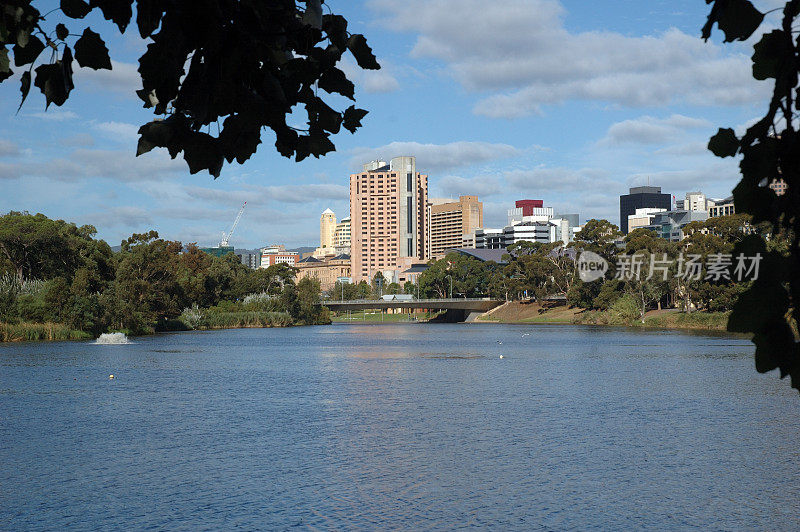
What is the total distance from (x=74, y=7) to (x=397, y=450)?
21.2 m

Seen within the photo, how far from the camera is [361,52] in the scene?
4.93 m

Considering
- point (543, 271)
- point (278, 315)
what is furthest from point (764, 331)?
point (543, 271)

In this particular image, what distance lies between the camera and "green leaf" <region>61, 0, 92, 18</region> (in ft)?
14.7

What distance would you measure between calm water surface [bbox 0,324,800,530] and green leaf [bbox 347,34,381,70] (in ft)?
44.9

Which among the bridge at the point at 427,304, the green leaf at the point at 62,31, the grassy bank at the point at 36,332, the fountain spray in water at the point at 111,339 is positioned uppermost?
the green leaf at the point at 62,31

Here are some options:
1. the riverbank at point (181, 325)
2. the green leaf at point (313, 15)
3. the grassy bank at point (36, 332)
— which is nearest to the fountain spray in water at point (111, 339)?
the grassy bank at point (36, 332)

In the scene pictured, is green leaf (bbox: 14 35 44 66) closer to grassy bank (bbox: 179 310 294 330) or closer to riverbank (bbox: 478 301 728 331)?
riverbank (bbox: 478 301 728 331)

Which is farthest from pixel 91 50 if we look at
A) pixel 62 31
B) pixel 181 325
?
pixel 181 325

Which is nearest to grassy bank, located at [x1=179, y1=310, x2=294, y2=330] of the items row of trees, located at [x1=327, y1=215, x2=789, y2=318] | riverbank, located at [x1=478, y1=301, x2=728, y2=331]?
riverbank, located at [x1=478, y1=301, x2=728, y2=331]

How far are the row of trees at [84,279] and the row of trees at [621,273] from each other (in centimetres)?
6233

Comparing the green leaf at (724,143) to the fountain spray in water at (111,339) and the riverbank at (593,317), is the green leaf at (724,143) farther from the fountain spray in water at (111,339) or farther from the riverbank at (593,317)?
the riverbank at (593,317)

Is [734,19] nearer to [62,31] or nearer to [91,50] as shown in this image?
[91,50]

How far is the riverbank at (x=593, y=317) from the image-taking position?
102 meters

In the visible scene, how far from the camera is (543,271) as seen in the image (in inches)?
5910
